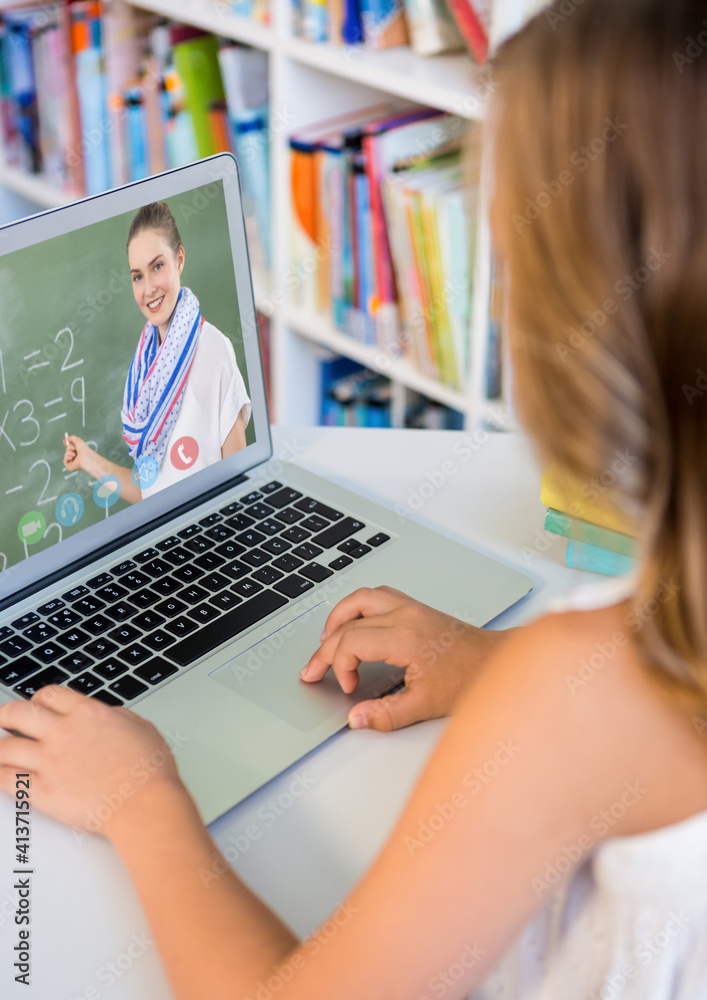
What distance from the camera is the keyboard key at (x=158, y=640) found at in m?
0.76

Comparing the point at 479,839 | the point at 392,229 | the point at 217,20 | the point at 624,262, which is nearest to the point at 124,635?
the point at 479,839

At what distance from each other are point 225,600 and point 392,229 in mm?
998

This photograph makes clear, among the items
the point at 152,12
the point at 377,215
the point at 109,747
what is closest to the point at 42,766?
the point at 109,747

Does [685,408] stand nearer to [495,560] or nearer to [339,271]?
[495,560]

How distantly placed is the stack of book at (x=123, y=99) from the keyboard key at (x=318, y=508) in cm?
109

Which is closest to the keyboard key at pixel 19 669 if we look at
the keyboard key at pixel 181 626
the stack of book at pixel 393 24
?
the keyboard key at pixel 181 626

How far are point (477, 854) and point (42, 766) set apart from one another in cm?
32

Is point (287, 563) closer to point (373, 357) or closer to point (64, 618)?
point (64, 618)

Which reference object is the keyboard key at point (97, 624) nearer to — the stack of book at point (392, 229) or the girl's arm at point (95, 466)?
the girl's arm at point (95, 466)

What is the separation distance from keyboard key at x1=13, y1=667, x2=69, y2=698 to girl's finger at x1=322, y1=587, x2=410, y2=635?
20 centimetres

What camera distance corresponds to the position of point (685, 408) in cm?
44

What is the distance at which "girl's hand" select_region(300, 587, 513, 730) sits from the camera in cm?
72

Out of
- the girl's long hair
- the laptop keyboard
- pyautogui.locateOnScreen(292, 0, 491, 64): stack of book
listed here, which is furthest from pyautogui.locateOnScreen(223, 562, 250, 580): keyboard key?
pyautogui.locateOnScreen(292, 0, 491, 64): stack of book

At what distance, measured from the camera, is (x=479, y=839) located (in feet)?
1.62
